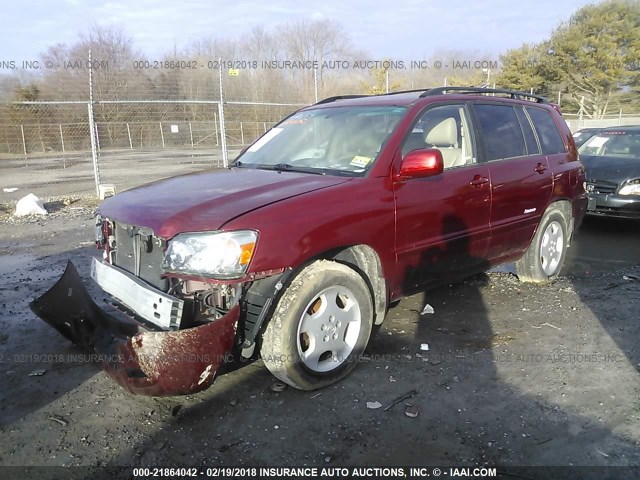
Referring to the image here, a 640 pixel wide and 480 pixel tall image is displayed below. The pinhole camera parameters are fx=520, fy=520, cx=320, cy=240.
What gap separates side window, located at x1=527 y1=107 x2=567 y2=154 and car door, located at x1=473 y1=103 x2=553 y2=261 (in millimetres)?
141

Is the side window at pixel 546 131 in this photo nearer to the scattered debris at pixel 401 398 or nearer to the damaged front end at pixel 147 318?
the scattered debris at pixel 401 398

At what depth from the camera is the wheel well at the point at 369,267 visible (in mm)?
3466

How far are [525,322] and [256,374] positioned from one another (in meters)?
2.39

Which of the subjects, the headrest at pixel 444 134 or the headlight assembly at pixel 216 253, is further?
the headrest at pixel 444 134

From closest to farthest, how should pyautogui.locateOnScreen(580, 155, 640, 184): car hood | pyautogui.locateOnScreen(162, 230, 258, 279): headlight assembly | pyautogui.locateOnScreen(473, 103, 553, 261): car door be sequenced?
1. pyautogui.locateOnScreen(162, 230, 258, 279): headlight assembly
2. pyautogui.locateOnScreen(473, 103, 553, 261): car door
3. pyautogui.locateOnScreen(580, 155, 640, 184): car hood

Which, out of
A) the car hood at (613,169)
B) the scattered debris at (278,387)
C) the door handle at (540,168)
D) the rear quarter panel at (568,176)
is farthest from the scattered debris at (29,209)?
the car hood at (613,169)

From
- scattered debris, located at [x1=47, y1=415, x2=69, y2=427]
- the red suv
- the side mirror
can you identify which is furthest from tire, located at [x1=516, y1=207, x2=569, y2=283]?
scattered debris, located at [x1=47, y1=415, x2=69, y2=427]

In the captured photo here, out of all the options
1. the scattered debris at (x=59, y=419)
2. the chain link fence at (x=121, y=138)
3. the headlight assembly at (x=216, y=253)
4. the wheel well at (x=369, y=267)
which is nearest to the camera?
the headlight assembly at (x=216, y=253)

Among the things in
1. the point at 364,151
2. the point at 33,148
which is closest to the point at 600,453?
the point at 364,151

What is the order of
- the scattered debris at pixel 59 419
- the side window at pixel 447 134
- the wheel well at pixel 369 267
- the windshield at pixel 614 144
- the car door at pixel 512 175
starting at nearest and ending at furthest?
1. the scattered debris at pixel 59 419
2. the wheel well at pixel 369 267
3. the side window at pixel 447 134
4. the car door at pixel 512 175
5. the windshield at pixel 614 144

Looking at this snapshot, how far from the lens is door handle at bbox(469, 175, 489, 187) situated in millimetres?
4218

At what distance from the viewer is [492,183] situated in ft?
14.4

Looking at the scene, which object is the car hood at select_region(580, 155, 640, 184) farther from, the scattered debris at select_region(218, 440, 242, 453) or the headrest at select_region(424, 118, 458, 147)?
the scattered debris at select_region(218, 440, 242, 453)

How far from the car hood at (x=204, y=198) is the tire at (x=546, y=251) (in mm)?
2758
